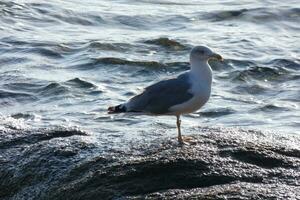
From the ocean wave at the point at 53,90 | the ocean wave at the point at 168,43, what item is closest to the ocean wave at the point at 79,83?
the ocean wave at the point at 53,90

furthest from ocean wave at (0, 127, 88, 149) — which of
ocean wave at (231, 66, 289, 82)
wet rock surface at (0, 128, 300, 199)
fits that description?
ocean wave at (231, 66, 289, 82)

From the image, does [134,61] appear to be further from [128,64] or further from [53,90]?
[53,90]

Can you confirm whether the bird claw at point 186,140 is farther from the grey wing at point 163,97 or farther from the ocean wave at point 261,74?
the ocean wave at point 261,74

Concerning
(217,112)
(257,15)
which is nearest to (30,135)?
(217,112)

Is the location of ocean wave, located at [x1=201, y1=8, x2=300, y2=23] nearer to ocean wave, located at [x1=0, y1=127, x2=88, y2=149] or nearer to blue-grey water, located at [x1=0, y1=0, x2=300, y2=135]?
blue-grey water, located at [x1=0, y1=0, x2=300, y2=135]

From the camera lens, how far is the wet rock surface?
19.6 feet

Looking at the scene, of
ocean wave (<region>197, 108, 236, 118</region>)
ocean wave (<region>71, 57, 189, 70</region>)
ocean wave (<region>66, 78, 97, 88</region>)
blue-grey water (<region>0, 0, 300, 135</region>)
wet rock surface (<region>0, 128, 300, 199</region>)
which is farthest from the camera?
ocean wave (<region>71, 57, 189, 70</region>)

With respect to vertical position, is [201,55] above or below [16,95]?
above

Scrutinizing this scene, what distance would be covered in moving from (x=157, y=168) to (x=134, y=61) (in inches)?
274

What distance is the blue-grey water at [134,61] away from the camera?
33.4ft

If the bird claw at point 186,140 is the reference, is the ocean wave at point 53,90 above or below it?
below

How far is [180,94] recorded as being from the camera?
24.4ft

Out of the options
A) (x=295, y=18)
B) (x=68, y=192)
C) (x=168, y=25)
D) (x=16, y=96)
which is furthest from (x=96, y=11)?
(x=68, y=192)

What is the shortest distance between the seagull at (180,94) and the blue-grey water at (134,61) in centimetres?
26
